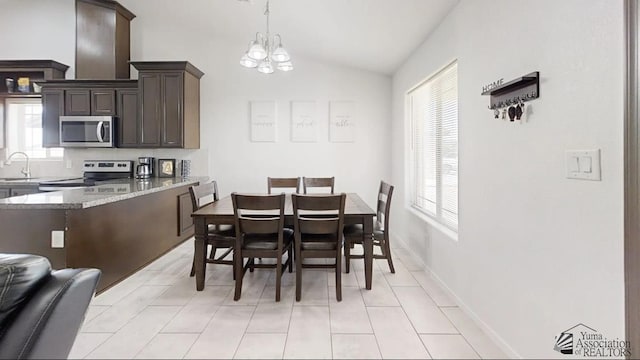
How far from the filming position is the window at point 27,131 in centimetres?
479

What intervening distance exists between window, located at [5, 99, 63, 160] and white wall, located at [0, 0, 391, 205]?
7.0 inches

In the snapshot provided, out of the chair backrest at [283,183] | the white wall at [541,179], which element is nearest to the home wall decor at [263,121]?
the chair backrest at [283,183]

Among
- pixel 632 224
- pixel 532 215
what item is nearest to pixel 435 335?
pixel 532 215

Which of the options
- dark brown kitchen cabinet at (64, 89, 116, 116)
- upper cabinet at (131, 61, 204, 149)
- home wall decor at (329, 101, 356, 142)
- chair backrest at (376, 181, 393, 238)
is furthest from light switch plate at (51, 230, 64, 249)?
home wall decor at (329, 101, 356, 142)

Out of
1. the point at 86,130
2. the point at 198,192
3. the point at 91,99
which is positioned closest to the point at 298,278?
the point at 198,192

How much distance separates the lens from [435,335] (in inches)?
83.7

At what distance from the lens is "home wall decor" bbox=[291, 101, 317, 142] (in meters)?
4.93

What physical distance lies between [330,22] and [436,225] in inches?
92.6

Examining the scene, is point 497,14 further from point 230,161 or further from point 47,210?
point 230,161

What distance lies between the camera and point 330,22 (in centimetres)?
355

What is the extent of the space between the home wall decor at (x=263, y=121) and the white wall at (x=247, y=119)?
0.09m

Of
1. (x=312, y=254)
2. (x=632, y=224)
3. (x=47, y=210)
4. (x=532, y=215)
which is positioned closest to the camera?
(x=632, y=224)

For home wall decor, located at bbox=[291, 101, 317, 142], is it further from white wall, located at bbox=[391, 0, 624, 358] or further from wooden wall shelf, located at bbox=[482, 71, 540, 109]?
wooden wall shelf, located at bbox=[482, 71, 540, 109]

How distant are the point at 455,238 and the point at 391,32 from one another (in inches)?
82.9
